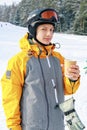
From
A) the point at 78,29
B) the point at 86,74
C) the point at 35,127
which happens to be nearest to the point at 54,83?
the point at 35,127

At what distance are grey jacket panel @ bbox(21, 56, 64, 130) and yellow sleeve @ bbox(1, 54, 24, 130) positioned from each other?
0.21ft

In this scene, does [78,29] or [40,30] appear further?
[78,29]

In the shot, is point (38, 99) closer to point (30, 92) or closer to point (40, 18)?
point (30, 92)

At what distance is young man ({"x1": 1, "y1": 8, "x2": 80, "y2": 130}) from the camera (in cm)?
315

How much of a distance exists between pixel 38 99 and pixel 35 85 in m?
0.11

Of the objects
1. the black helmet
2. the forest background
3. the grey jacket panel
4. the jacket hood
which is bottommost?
the forest background

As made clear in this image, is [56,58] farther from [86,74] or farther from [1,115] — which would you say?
[86,74]

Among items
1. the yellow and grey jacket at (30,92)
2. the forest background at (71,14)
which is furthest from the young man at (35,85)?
the forest background at (71,14)

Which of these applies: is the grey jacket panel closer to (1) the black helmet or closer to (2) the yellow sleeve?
(2) the yellow sleeve

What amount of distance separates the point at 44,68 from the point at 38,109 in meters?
0.32

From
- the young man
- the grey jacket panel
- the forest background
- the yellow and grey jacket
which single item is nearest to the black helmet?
the young man

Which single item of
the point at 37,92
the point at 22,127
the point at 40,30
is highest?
the point at 40,30

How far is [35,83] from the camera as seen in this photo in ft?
10.4

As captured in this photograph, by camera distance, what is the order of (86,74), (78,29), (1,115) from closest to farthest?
(1,115)
(86,74)
(78,29)
